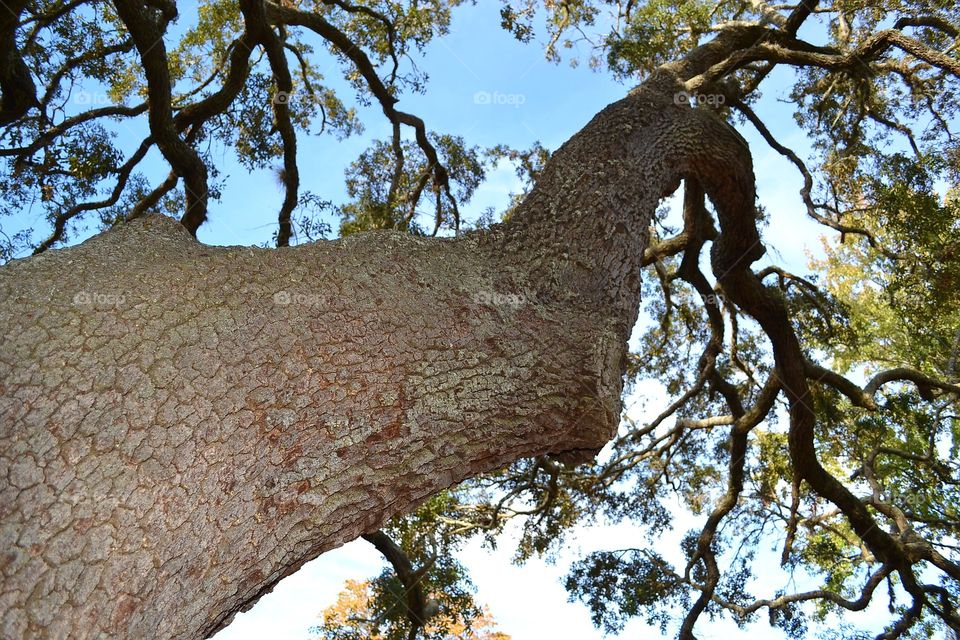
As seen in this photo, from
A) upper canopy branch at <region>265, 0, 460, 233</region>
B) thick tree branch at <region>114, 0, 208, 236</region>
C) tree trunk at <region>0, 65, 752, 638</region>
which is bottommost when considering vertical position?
tree trunk at <region>0, 65, 752, 638</region>

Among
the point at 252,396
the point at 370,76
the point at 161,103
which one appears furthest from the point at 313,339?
the point at 370,76

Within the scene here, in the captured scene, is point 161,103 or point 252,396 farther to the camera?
point 161,103

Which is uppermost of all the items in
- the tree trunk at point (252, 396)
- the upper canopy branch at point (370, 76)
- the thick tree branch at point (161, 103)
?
the upper canopy branch at point (370, 76)

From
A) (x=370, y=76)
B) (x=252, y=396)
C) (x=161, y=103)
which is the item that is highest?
(x=370, y=76)

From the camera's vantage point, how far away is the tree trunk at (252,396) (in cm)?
147

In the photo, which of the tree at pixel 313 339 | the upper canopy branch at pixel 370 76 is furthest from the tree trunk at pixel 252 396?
the upper canopy branch at pixel 370 76

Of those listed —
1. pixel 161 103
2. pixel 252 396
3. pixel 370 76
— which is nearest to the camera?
pixel 252 396

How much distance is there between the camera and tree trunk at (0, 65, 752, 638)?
4.84 feet

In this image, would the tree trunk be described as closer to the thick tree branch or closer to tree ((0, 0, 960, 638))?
tree ((0, 0, 960, 638))

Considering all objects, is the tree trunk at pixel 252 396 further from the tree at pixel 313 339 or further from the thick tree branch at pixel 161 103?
the thick tree branch at pixel 161 103

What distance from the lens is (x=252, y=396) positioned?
1763 millimetres

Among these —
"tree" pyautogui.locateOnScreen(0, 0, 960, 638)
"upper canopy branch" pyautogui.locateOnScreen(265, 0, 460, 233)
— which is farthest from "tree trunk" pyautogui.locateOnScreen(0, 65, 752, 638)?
"upper canopy branch" pyautogui.locateOnScreen(265, 0, 460, 233)

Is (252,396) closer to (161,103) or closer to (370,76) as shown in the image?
(161,103)

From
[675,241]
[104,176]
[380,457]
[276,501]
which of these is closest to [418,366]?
[380,457]
